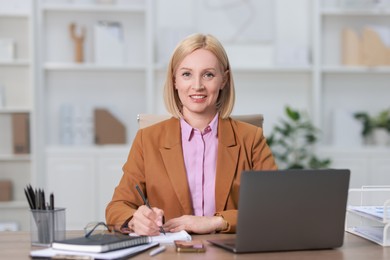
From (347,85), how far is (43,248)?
3.87 metres

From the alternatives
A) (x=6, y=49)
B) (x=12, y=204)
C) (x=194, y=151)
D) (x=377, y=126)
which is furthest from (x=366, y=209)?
(x=6, y=49)

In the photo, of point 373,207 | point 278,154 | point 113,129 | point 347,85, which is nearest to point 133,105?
point 113,129

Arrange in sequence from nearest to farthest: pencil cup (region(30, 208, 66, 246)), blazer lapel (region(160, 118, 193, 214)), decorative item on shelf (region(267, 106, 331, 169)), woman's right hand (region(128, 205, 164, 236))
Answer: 1. pencil cup (region(30, 208, 66, 246))
2. woman's right hand (region(128, 205, 164, 236))
3. blazer lapel (region(160, 118, 193, 214))
4. decorative item on shelf (region(267, 106, 331, 169))

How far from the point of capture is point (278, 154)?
16.5ft

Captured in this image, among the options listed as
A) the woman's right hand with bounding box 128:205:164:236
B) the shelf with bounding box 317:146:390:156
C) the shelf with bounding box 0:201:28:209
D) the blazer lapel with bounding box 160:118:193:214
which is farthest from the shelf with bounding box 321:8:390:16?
the woman's right hand with bounding box 128:205:164:236

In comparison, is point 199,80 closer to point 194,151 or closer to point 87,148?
point 194,151

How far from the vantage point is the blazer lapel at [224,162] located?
7.48ft

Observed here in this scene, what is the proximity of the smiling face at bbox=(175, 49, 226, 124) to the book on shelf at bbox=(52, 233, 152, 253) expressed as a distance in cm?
63

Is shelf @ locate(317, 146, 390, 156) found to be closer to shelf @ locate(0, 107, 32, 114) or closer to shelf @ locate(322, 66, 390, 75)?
shelf @ locate(322, 66, 390, 75)

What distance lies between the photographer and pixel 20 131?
497 cm

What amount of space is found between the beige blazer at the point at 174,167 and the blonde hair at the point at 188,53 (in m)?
0.05

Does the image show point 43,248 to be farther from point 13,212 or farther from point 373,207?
point 13,212

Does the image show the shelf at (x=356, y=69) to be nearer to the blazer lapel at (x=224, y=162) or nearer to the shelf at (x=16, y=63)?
the shelf at (x=16, y=63)

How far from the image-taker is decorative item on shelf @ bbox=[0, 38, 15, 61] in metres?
4.99
